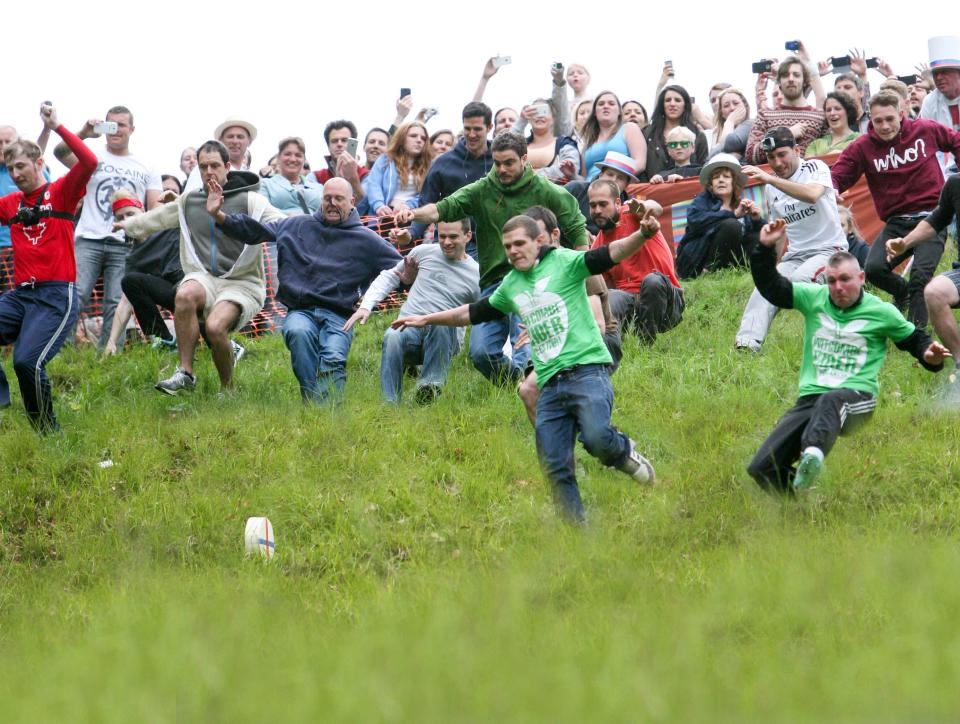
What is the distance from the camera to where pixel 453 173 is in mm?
12672

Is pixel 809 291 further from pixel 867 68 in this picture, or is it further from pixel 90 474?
pixel 867 68

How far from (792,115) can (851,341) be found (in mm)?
6445

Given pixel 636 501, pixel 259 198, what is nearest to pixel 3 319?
pixel 259 198

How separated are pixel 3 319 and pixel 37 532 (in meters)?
2.01

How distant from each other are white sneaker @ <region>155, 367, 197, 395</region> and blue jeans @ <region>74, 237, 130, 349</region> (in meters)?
2.82

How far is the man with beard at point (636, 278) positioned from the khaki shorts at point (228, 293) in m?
3.02

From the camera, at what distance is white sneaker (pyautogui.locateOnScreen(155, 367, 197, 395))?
1122 cm

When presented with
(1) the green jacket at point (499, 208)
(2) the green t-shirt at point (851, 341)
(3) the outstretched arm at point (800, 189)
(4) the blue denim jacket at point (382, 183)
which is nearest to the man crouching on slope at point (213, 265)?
(1) the green jacket at point (499, 208)

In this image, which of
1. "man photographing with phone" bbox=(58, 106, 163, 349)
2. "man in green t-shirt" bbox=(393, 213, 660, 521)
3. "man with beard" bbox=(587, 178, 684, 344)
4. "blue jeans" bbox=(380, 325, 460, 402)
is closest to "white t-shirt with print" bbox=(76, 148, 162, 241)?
"man photographing with phone" bbox=(58, 106, 163, 349)

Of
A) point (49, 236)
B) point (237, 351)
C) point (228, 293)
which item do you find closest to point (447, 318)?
point (228, 293)

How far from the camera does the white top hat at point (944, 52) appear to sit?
41.8 feet

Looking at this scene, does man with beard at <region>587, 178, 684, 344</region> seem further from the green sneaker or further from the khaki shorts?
the green sneaker

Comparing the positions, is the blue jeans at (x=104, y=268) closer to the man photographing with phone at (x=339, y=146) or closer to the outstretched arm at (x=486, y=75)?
the man photographing with phone at (x=339, y=146)

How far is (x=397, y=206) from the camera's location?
14.3 meters
